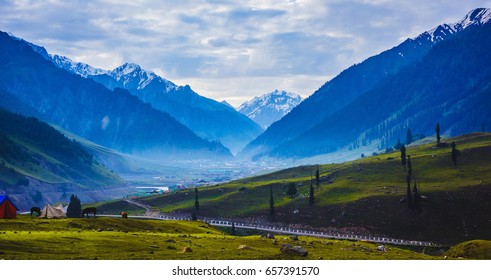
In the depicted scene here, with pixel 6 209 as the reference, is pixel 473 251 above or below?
below

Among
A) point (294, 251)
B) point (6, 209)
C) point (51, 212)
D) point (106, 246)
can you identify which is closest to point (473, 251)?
point (294, 251)

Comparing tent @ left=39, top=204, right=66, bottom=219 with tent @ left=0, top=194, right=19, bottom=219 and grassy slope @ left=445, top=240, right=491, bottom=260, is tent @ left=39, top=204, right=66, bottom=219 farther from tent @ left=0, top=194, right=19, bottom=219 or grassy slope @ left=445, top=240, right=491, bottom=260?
grassy slope @ left=445, top=240, right=491, bottom=260

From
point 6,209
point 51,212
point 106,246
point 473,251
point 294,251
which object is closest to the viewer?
point 106,246

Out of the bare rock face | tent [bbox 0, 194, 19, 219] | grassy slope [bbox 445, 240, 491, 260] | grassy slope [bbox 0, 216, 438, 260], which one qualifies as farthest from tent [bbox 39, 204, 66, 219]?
grassy slope [bbox 445, 240, 491, 260]

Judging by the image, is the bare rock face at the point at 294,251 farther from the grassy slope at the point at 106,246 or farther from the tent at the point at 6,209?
Result: the tent at the point at 6,209

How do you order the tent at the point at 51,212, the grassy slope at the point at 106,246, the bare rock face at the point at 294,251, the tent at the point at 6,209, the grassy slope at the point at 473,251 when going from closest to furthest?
the grassy slope at the point at 106,246 → the bare rock face at the point at 294,251 → the tent at the point at 6,209 → the grassy slope at the point at 473,251 → the tent at the point at 51,212

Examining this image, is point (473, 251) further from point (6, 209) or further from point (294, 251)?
point (6, 209)

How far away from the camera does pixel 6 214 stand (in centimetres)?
10494

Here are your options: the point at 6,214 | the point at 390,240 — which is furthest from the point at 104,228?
the point at 390,240

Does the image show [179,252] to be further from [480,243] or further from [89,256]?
[480,243]

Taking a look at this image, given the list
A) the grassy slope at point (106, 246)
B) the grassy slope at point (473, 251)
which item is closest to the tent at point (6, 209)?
the grassy slope at point (106, 246)

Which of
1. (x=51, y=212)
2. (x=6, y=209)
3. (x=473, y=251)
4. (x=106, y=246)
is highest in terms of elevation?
(x=51, y=212)
